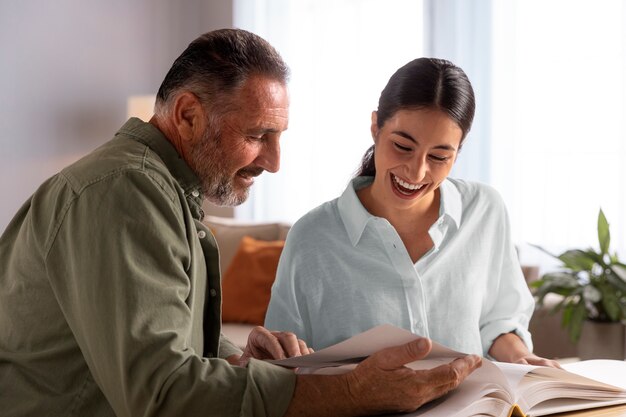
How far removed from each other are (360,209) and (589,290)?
187 cm

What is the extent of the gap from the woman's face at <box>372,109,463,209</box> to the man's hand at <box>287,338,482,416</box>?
68cm

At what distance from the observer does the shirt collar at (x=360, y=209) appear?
1.75 meters

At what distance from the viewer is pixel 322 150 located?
545cm

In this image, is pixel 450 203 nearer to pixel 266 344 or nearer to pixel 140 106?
pixel 266 344

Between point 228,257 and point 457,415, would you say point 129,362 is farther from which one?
point 228,257

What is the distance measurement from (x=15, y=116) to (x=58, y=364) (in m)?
4.53

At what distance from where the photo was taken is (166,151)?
130 centimetres

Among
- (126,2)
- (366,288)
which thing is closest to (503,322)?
(366,288)

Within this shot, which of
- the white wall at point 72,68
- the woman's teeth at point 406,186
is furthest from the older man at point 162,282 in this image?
the white wall at point 72,68

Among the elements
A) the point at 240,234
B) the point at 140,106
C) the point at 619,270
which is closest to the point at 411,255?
the point at 619,270

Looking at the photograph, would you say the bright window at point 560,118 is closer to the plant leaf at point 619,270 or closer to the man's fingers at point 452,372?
the plant leaf at point 619,270

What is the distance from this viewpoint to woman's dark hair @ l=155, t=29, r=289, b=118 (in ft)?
4.24

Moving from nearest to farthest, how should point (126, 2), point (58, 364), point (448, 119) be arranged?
point (58, 364), point (448, 119), point (126, 2)

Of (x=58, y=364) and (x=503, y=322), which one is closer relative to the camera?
(x=58, y=364)
